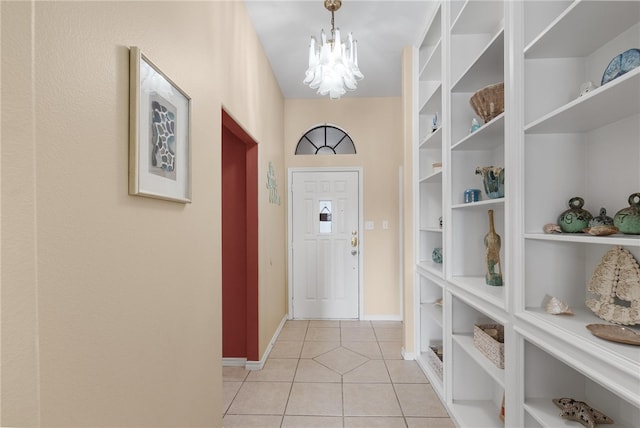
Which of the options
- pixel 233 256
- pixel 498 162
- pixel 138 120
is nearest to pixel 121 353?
pixel 138 120

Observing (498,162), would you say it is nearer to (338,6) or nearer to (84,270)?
(338,6)

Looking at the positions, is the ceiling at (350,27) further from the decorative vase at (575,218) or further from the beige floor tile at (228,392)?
the beige floor tile at (228,392)

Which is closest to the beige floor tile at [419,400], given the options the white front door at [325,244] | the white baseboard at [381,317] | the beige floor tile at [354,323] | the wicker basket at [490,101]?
the beige floor tile at [354,323]

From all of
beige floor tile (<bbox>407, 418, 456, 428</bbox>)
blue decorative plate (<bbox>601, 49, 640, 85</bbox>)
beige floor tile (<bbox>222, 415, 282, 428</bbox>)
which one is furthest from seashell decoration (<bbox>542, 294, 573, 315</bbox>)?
beige floor tile (<bbox>222, 415, 282, 428</bbox>)

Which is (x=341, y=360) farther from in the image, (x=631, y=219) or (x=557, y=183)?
(x=631, y=219)

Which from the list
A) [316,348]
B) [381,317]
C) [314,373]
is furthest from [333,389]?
[381,317]

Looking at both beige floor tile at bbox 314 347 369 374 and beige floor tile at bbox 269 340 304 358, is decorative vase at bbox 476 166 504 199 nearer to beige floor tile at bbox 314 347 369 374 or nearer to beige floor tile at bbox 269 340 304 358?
beige floor tile at bbox 314 347 369 374

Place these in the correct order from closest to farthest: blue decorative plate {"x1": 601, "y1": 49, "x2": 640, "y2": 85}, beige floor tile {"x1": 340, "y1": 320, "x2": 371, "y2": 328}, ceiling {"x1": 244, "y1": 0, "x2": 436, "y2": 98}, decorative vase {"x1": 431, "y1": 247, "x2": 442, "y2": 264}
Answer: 1. blue decorative plate {"x1": 601, "y1": 49, "x2": 640, "y2": 85}
2. ceiling {"x1": 244, "y1": 0, "x2": 436, "y2": 98}
3. decorative vase {"x1": 431, "y1": 247, "x2": 442, "y2": 264}
4. beige floor tile {"x1": 340, "y1": 320, "x2": 371, "y2": 328}

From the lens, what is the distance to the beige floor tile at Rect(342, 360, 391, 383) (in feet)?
8.46

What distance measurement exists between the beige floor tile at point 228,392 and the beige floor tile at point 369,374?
2.86 feet

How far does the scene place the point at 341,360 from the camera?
2959 millimetres

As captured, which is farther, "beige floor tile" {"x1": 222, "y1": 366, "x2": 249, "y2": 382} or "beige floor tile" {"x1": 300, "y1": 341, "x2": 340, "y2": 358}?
"beige floor tile" {"x1": 300, "y1": 341, "x2": 340, "y2": 358}

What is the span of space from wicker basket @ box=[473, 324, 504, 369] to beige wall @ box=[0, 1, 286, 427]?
1557 mm

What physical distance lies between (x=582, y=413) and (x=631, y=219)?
0.80 metres
